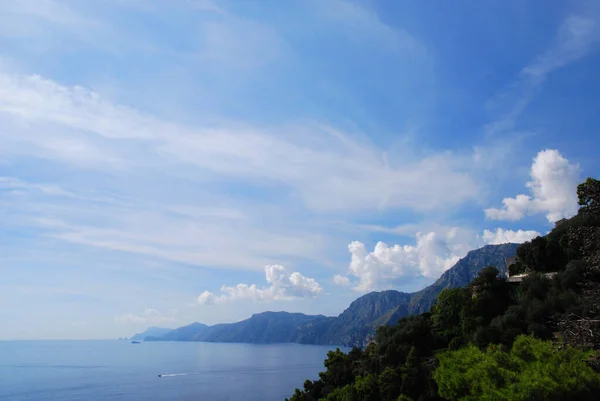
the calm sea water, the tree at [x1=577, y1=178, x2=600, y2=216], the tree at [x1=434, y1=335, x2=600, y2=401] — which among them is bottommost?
the calm sea water

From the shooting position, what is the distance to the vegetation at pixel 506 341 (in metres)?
19.8

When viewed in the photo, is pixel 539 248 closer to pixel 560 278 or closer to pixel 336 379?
pixel 560 278

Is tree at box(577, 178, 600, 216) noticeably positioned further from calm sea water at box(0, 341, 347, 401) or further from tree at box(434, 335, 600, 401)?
calm sea water at box(0, 341, 347, 401)

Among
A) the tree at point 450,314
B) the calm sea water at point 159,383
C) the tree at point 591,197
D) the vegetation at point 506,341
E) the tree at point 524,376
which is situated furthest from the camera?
the calm sea water at point 159,383

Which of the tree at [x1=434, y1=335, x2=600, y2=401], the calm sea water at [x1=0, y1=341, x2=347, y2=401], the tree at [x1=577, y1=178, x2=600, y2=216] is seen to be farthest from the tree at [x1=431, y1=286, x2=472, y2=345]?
the calm sea water at [x1=0, y1=341, x2=347, y2=401]

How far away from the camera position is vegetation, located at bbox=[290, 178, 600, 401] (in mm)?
19844

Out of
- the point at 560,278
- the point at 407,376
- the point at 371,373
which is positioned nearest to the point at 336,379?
the point at 371,373

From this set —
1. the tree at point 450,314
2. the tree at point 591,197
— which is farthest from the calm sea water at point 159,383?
the tree at point 591,197

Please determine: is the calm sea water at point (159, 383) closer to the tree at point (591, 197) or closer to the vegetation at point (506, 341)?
the vegetation at point (506, 341)

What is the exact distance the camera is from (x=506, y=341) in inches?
1578

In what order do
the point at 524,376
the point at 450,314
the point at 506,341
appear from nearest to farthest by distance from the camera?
the point at 524,376 < the point at 506,341 < the point at 450,314

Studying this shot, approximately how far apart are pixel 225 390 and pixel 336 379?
64.7m

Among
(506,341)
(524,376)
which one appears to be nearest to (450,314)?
(506,341)

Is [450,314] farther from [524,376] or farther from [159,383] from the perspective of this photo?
[159,383]
